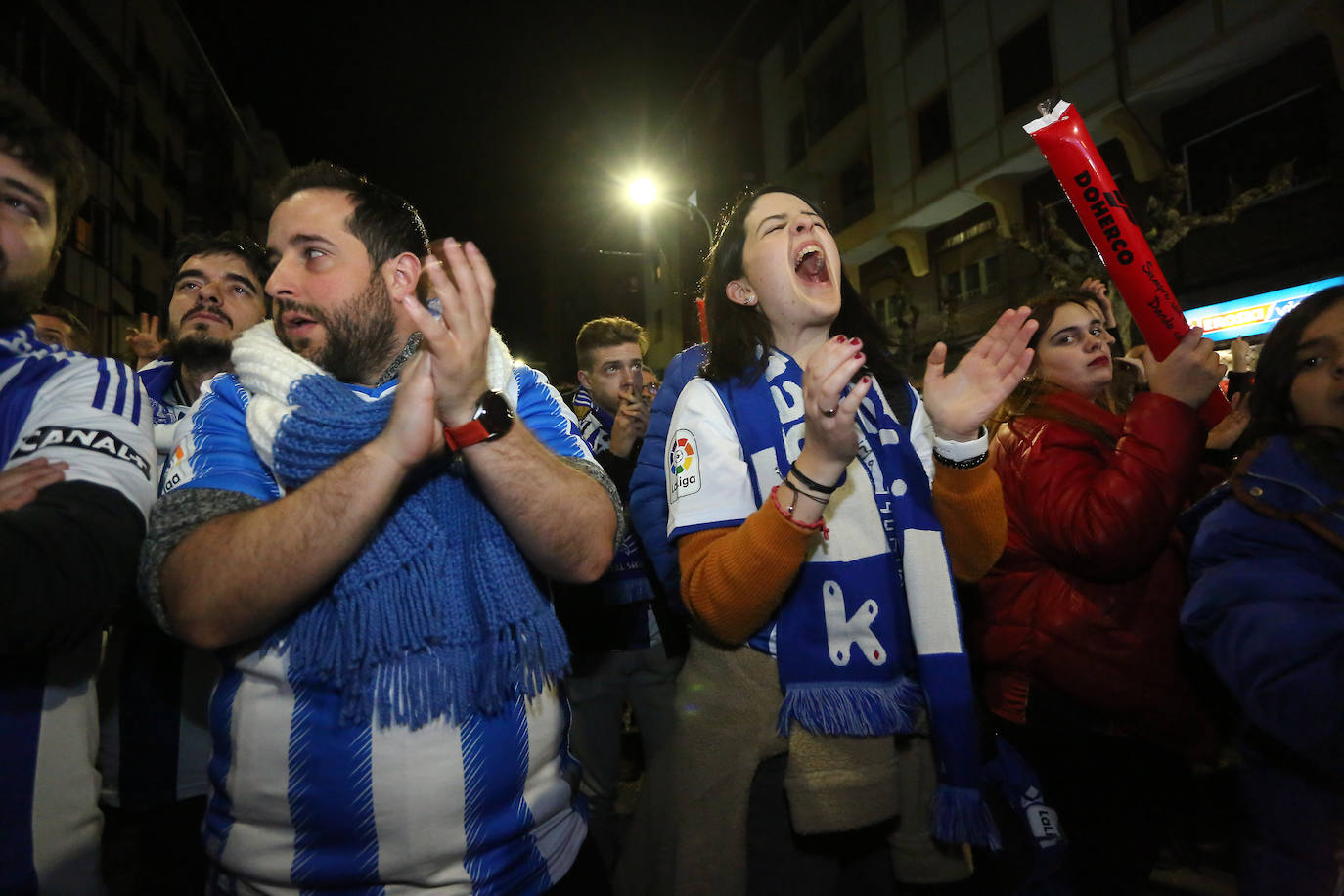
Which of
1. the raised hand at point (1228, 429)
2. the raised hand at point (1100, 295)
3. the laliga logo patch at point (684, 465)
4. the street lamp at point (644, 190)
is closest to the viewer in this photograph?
the laliga logo patch at point (684, 465)

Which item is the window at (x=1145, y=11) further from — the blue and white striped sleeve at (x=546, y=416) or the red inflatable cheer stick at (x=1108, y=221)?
the blue and white striped sleeve at (x=546, y=416)

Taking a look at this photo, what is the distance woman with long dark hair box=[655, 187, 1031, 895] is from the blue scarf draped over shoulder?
0.46 m


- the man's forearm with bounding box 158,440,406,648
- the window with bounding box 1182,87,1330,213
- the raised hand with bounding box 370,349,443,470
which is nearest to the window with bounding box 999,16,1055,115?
the window with bounding box 1182,87,1330,213

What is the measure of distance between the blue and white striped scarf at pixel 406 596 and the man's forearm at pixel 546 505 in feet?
0.44

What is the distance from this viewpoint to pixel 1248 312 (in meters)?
9.91

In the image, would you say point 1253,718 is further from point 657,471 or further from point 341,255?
point 341,255

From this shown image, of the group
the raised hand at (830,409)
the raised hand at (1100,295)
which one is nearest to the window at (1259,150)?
the raised hand at (1100,295)

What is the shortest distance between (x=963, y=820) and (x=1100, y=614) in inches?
36.6

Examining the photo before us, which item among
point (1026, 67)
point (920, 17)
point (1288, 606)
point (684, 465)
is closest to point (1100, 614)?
point (1288, 606)

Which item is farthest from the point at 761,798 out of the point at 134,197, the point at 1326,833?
the point at 134,197

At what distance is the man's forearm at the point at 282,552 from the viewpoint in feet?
4.39

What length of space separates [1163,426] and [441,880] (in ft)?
7.74

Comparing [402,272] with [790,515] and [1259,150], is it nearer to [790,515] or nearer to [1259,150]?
[790,515]

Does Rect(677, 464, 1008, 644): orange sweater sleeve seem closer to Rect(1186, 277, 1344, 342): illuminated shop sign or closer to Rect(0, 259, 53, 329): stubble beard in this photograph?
Rect(0, 259, 53, 329): stubble beard
